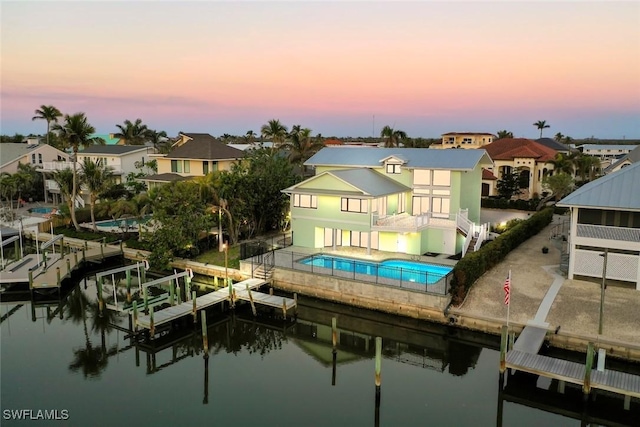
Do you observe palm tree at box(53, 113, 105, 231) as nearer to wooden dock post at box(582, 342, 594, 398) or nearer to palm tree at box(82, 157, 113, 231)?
palm tree at box(82, 157, 113, 231)

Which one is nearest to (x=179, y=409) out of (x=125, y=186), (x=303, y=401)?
(x=303, y=401)

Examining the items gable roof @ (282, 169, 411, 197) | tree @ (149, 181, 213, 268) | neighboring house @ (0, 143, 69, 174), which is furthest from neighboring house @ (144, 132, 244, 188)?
neighboring house @ (0, 143, 69, 174)

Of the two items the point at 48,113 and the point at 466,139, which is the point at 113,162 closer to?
the point at 48,113

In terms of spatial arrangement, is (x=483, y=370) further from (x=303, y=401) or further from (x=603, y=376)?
(x=303, y=401)

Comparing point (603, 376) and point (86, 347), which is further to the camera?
point (86, 347)

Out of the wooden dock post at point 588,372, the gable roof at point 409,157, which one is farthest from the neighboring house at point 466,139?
the wooden dock post at point 588,372

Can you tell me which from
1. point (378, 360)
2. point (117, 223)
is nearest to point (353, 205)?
point (378, 360)
